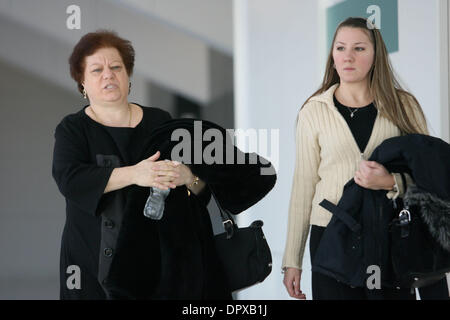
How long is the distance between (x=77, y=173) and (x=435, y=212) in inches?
41.3

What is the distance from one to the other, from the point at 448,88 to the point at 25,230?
28.1ft

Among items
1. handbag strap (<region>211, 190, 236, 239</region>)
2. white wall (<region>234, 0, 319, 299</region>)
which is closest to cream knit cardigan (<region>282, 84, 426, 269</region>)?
handbag strap (<region>211, 190, 236, 239</region>)

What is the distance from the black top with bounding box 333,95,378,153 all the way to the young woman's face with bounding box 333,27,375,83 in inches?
4.1

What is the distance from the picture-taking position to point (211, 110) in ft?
29.1

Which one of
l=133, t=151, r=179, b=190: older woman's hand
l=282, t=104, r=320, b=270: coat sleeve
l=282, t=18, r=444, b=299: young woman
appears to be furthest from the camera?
l=282, t=104, r=320, b=270: coat sleeve

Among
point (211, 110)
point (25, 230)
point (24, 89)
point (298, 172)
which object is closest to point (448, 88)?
point (298, 172)

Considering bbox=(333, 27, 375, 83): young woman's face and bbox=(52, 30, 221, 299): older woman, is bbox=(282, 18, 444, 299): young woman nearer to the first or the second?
bbox=(333, 27, 375, 83): young woman's face

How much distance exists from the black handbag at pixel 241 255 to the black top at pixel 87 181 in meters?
0.32

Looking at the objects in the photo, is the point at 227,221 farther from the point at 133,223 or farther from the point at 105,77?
the point at 105,77

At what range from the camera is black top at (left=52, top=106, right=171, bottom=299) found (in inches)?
71.1

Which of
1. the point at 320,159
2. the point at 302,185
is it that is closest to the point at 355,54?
the point at 320,159

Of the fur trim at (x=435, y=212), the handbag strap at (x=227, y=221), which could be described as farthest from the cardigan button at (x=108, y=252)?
the fur trim at (x=435, y=212)

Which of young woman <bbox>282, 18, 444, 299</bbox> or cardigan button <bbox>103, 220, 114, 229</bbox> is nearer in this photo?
cardigan button <bbox>103, 220, 114, 229</bbox>

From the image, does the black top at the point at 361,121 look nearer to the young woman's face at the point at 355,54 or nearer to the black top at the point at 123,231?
the young woman's face at the point at 355,54
